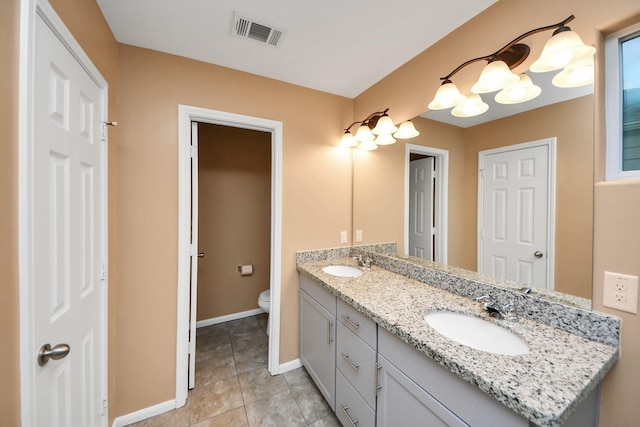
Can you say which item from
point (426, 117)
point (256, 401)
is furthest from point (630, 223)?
point (256, 401)

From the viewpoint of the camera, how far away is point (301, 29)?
140cm

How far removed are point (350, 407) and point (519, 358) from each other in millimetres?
982

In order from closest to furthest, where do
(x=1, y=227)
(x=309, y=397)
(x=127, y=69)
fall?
(x=1, y=227) → (x=127, y=69) → (x=309, y=397)

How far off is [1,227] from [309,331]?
1712 mm

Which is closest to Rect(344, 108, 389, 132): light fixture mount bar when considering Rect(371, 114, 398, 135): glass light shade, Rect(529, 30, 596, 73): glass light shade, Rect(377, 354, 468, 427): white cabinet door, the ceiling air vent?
Rect(371, 114, 398, 135): glass light shade

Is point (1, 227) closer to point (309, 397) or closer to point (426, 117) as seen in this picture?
point (309, 397)

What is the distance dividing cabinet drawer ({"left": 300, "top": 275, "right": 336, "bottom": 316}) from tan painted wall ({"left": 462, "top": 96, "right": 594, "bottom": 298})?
1.12 m

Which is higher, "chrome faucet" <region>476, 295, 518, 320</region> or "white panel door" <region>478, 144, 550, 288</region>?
"white panel door" <region>478, 144, 550, 288</region>

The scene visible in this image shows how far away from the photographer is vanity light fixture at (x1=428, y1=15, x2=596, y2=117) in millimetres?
898

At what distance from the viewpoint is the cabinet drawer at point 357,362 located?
1.19 meters

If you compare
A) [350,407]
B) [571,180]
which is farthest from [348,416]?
[571,180]

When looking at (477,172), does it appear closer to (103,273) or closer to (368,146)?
(368,146)

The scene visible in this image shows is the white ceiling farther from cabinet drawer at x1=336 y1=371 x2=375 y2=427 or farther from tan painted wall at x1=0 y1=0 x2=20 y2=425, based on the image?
cabinet drawer at x1=336 y1=371 x2=375 y2=427

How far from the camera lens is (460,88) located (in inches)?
54.2
